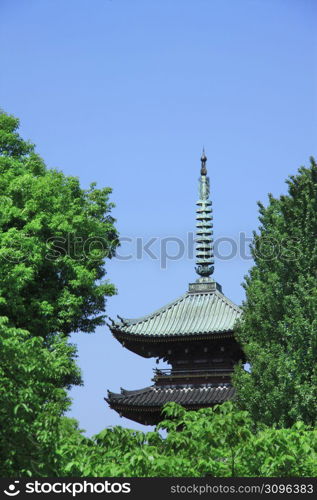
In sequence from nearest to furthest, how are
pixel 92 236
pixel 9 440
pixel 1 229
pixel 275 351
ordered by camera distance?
pixel 9 440 < pixel 275 351 < pixel 1 229 < pixel 92 236

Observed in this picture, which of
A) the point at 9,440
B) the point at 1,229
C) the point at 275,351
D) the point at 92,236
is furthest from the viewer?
the point at 92,236

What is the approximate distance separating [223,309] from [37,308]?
312 inches

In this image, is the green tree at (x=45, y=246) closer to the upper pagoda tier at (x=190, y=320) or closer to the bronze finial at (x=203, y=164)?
the upper pagoda tier at (x=190, y=320)

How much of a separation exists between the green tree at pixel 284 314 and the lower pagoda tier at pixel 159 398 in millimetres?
7261

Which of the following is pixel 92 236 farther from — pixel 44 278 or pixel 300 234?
pixel 300 234

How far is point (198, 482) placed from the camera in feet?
56.8

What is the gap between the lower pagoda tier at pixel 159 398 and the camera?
36.8 metres

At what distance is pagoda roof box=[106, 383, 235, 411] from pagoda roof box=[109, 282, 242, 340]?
2.03 metres

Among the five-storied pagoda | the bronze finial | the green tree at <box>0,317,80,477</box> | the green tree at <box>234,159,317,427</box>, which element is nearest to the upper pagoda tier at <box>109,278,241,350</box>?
the five-storied pagoda

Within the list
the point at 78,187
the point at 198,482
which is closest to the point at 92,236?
the point at 78,187

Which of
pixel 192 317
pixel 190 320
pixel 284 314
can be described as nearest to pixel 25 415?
pixel 284 314

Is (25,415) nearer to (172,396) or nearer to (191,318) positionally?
(172,396)

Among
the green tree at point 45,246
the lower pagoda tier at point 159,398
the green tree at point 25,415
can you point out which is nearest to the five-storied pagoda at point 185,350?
the lower pagoda tier at point 159,398

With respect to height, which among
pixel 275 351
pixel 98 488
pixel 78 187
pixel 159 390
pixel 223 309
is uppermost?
pixel 78 187
